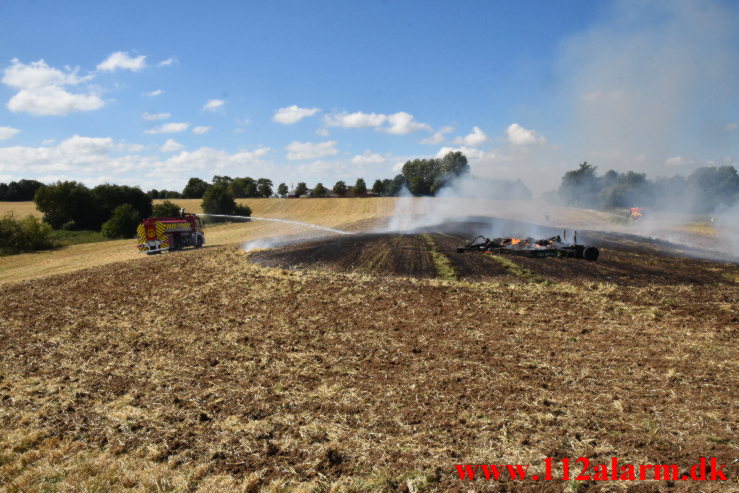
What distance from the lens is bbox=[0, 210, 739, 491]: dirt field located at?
20.5 feet

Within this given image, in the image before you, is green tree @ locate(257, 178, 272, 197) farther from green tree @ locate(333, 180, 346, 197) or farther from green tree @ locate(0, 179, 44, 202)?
green tree @ locate(0, 179, 44, 202)

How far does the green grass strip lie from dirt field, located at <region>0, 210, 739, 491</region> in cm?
75

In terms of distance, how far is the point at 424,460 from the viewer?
6.14 metres

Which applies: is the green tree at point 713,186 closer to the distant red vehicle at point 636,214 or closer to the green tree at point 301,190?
the distant red vehicle at point 636,214

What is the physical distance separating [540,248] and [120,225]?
51.2 meters

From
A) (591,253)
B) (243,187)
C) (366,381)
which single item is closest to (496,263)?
(591,253)

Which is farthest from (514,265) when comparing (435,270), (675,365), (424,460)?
(424,460)

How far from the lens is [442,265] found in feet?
69.8

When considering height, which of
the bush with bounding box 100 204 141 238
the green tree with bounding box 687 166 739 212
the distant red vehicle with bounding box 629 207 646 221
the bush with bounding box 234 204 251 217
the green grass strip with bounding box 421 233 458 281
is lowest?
the green grass strip with bounding box 421 233 458 281

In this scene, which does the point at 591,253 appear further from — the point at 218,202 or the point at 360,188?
the point at 360,188

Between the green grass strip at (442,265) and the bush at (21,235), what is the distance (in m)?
41.4

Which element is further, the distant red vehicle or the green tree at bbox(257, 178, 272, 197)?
the green tree at bbox(257, 178, 272, 197)

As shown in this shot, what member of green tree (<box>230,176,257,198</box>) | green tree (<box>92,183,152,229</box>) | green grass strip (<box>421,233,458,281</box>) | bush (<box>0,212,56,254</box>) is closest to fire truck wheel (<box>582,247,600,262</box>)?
green grass strip (<box>421,233,458,281</box>)

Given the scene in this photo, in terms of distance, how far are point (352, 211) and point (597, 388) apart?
70.7 metres
